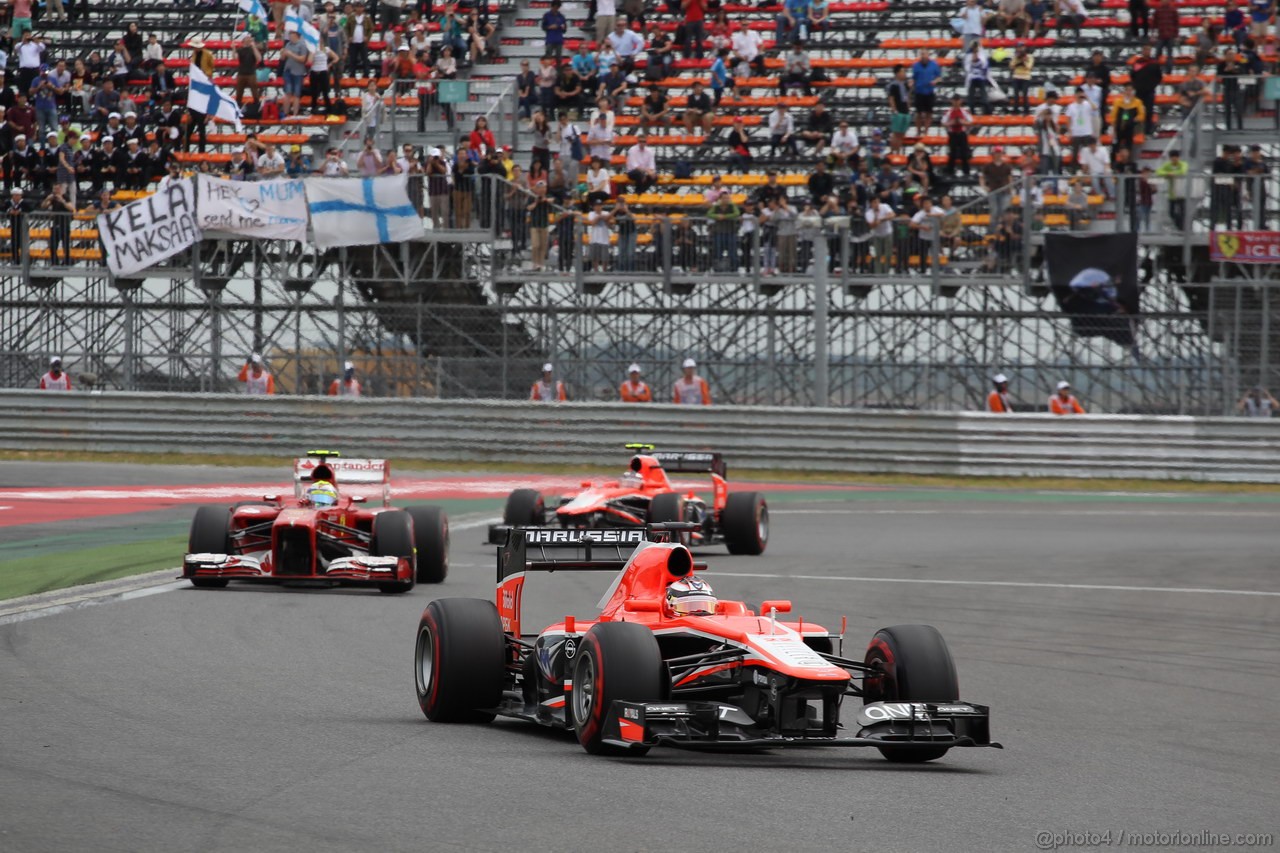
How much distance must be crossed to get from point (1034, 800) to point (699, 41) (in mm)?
28671

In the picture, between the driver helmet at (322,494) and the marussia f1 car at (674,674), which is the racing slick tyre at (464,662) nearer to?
the marussia f1 car at (674,674)

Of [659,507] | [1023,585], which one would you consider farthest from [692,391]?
[1023,585]

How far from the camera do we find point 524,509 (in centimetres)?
1852

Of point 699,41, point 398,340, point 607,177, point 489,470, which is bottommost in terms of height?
point 489,470

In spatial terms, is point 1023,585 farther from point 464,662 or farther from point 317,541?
point 464,662

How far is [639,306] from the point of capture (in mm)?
30172

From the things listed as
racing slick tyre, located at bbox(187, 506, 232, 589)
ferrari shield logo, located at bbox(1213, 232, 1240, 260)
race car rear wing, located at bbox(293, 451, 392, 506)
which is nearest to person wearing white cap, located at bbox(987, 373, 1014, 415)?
ferrari shield logo, located at bbox(1213, 232, 1240, 260)

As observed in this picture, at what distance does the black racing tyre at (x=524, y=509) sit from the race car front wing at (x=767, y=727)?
1094 cm

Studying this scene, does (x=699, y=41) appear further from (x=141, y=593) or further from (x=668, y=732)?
(x=668, y=732)

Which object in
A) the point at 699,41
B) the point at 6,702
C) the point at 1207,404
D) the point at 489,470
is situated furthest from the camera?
the point at 699,41

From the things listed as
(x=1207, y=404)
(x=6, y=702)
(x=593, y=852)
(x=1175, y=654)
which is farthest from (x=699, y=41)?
(x=593, y=852)

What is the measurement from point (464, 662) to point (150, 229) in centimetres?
2296

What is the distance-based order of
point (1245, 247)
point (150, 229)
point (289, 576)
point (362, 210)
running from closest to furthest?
point (289, 576)
point (1245, 247)
point (362, 210)
point (150, 229)

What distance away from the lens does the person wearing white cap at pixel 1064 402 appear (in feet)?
88.6
